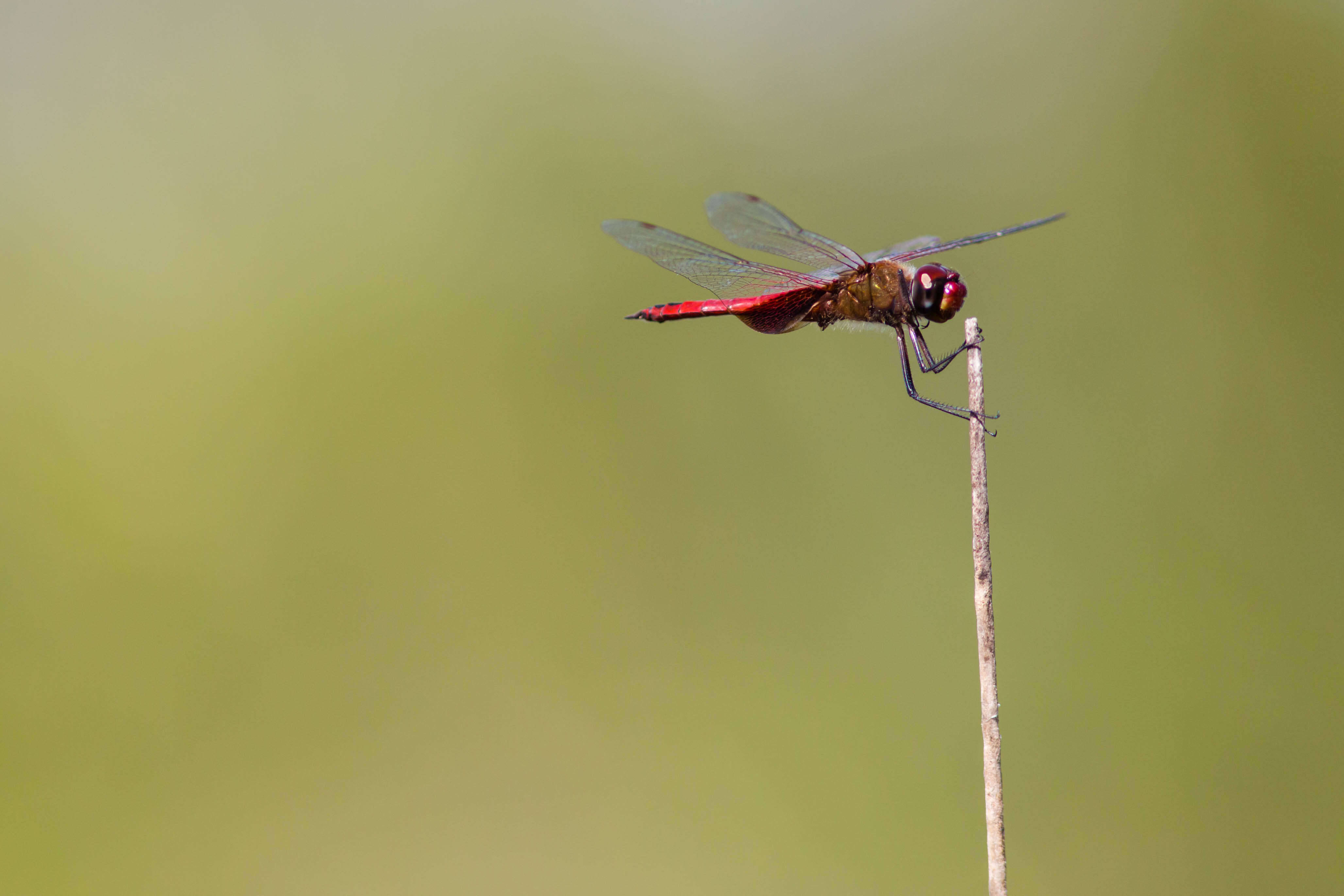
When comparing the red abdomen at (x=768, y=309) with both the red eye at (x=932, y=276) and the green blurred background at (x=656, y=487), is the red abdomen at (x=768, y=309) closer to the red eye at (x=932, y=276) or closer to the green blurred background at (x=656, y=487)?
the red eye at (x=932, y=276)

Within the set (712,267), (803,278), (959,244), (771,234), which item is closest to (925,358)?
(959,244)

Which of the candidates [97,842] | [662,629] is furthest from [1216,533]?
[97,842]

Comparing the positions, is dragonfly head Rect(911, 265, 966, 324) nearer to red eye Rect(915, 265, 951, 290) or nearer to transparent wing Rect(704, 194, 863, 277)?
red eye Rect(915, 265, 951, 290)

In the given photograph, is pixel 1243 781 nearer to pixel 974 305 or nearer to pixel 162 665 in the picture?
pixel 974 305

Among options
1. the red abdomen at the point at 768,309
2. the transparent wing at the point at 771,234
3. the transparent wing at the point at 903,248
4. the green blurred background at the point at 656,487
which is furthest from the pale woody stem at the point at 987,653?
the green blurred background at the point at 656,487

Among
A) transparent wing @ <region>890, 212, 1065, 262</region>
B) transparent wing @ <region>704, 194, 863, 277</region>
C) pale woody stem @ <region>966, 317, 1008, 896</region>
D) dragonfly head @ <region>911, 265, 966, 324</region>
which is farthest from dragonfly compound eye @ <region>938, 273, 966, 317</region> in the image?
pale woody stem @ <region>966, 317, 1008, 896</region>
